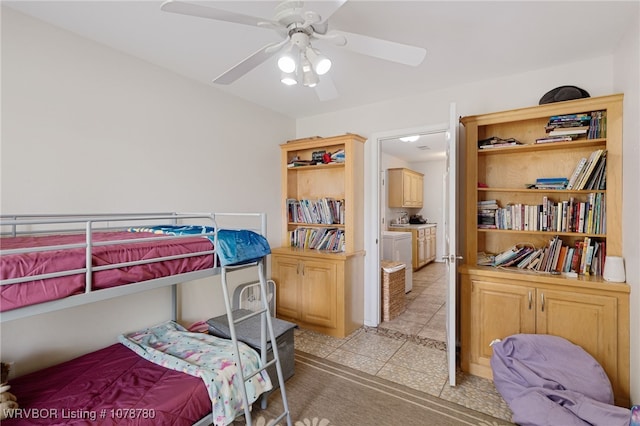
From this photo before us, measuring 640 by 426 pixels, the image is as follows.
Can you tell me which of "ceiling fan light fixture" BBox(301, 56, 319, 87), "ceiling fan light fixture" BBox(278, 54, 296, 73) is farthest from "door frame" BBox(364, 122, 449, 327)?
"ceiling fan light fixture" BBox(278, 54, 296, 73)

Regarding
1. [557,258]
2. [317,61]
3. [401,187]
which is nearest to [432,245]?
[401,187]

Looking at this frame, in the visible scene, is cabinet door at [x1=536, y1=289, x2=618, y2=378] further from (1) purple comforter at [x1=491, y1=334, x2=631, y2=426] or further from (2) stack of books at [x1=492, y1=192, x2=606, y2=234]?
(2) stack of books at [x1=492, y1=192, x2=606, y2=234]

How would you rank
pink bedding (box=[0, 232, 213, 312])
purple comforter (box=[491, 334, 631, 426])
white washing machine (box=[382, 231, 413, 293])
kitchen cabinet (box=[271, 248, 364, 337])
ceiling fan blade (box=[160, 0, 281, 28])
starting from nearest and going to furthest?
pink bedding (box=[0, 232, 213, 312]), ceiling fan blade (box=[160, 0, 281, 28]), purple comforter (box=[491, 334, 631, 426]), kitchen cabinet (box=[271, 248, 364, 337]), white washing machine (box=[382, 231, 413, 293])

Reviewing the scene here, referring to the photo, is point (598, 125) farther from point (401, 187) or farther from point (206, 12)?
point (401, 187)

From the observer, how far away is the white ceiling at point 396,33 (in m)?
1.72

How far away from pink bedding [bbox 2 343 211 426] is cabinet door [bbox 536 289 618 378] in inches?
91.7

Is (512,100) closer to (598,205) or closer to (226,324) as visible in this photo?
(598,205)

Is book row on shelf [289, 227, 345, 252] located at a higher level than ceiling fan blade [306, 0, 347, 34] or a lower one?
lower

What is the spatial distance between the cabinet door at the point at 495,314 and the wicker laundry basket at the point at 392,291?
1.20 m

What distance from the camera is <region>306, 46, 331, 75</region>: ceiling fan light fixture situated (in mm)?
1508

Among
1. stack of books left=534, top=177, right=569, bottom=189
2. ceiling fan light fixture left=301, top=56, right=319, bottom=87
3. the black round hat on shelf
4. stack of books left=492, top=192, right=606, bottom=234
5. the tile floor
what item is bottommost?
the tile floor

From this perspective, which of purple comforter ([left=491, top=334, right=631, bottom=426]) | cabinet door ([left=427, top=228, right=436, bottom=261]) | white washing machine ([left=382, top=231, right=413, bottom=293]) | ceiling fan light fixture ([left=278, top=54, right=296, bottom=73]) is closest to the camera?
ceiling fan light fixture ([left=278, top=54, right=296, bottom=73])

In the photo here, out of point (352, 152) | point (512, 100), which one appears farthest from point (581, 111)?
point (352, 152)

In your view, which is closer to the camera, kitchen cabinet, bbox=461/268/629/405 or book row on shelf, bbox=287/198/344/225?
kitchen cabinet, bbox=461/268/629/405
